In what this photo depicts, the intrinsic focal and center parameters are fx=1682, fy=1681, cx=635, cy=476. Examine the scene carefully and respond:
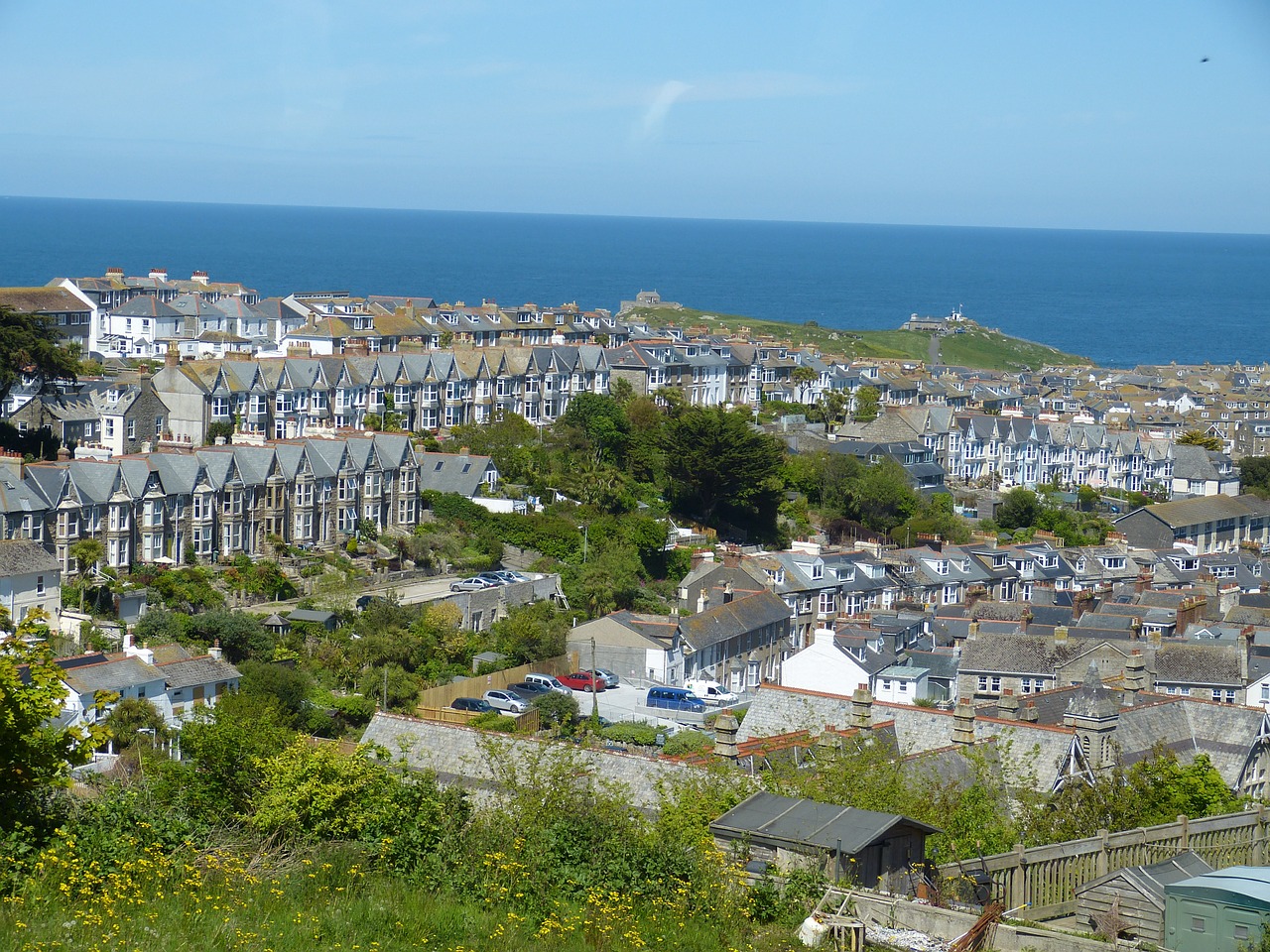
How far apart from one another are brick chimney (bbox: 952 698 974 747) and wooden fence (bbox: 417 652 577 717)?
12.4 meters

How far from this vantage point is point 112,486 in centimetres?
4228

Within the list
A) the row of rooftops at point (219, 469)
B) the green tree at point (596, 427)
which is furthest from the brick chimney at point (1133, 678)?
the green tree at point (596, 427)

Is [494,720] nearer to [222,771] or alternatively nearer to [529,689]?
[529,689]

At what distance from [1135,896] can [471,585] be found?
30466 mm

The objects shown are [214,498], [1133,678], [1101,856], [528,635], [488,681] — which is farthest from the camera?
[214,498]

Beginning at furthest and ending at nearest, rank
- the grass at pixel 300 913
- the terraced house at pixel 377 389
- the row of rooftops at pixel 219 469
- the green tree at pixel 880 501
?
the green tree at pixel 880 501
the terraced house at pixel 377 389
the row of rooftops at pixel 219 469
the grass at pixel 300 913

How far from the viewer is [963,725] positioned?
2577cm

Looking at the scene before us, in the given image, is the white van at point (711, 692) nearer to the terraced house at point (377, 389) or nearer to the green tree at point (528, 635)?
the green tree at point (528, 635)

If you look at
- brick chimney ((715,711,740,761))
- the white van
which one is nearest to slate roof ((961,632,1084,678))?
the white van

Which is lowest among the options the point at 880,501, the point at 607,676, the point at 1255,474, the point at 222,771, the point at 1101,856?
the point at 607,676

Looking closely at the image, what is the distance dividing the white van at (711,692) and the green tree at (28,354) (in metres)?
19.7

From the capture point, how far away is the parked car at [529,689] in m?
38.0

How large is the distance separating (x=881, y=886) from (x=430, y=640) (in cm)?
2528

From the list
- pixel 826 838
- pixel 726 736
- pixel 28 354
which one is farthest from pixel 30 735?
pixel 28 354
